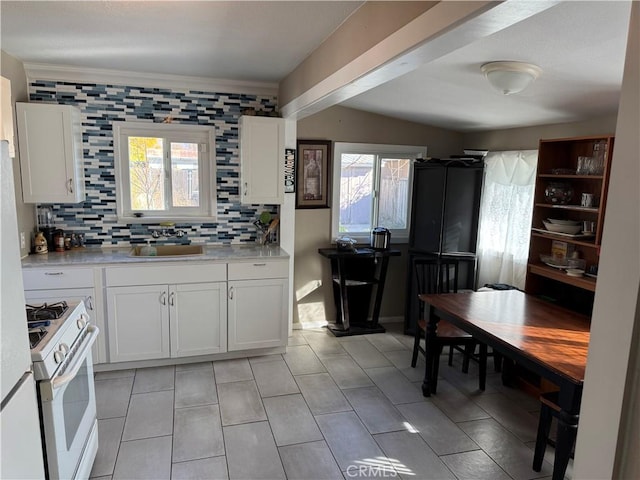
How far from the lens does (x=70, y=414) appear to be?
1.91 metres

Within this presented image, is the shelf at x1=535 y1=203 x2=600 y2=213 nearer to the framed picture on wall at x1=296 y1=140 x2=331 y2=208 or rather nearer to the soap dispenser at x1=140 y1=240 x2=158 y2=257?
the framed picture on wall at x1=296 y1=140 x2=331 y2=208

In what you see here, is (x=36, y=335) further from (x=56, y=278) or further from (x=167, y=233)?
(x=167, y=233)

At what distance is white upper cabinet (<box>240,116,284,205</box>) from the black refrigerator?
1.44m

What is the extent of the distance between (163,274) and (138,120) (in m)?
1.36

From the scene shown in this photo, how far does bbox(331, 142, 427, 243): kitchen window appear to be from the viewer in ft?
14.8

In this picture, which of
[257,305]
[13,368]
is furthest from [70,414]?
[257,305]

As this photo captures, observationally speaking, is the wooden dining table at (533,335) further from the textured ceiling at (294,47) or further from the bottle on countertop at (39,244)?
the bottle on countertop at (39,244)

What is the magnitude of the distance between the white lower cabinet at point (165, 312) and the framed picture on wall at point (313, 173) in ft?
4.03

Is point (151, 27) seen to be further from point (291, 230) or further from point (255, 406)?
point (255, 406)

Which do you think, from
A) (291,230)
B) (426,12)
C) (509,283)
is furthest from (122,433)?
(509,283)

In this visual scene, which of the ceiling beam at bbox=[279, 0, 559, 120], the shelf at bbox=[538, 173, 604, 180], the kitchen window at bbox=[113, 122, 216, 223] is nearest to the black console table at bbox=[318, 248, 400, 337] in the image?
the kitchen window at bbox=[113, 122, 216, 223]

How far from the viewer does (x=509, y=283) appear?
4.06 meters

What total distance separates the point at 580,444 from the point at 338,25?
7.14ft

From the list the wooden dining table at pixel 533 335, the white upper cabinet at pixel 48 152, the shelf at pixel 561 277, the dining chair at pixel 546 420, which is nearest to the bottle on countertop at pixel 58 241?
the white upper cabinet at pixel 48 152
